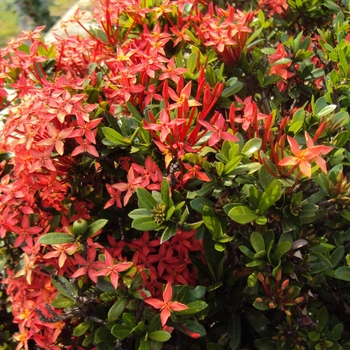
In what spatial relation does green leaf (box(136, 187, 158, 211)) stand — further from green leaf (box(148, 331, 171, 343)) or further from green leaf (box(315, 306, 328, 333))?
green leaf (box(315, 306, 328, 333))

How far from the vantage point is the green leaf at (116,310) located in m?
1.58

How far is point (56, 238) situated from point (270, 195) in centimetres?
73

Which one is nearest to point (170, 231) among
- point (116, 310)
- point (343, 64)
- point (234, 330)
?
point (116, 310)

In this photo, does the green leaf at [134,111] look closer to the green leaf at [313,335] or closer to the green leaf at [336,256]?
the green leaf at [336,256]

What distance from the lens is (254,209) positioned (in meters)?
1.51

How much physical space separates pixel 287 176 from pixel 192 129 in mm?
372

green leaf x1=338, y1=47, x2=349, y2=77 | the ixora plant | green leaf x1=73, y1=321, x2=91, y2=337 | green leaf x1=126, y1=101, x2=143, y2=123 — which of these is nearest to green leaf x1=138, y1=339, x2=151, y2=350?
the ixora plant

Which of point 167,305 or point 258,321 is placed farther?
point 258,321

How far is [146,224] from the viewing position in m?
1.52

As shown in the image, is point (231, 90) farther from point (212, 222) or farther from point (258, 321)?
point (258, 321)

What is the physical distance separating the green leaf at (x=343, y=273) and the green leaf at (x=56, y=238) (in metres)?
0.92

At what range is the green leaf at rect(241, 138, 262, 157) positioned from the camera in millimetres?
1588

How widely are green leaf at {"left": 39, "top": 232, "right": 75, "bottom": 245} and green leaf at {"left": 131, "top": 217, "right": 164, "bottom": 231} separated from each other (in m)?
0.26

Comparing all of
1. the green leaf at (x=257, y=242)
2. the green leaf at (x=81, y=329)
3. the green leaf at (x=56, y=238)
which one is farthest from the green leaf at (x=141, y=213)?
the green leaf at (x=81, y=329)
